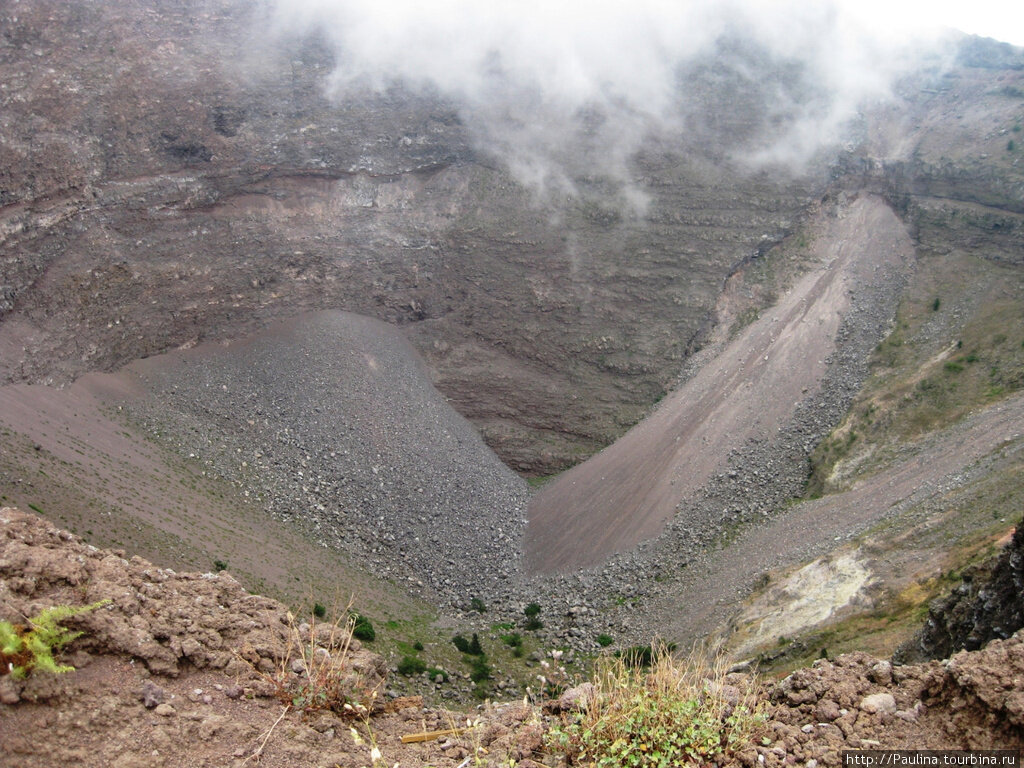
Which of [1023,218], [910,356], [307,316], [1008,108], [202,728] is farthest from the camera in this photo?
[1008,108]

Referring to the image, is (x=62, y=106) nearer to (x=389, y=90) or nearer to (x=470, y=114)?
(x=389, y=90)

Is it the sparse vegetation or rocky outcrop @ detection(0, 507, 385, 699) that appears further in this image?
rocky outcrop @ detection(0, 507, 385, 699)

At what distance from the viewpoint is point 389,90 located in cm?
4991

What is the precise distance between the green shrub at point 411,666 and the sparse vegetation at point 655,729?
18.1 meters

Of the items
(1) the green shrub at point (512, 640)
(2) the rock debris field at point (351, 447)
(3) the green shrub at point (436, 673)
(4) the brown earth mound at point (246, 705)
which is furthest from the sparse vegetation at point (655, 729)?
(2) the rock debris field at point (351, 447)

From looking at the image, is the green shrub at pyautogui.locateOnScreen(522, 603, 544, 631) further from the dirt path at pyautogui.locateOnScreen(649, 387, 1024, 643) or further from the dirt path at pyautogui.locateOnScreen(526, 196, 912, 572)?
the dirt path at pyautogui.locateOnScreen(649, 387, 1024, 643)

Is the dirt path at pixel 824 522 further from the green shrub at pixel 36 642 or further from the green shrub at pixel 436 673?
the green shrub at pixel 36 642

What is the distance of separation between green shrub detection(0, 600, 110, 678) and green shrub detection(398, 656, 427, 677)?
18.7 m

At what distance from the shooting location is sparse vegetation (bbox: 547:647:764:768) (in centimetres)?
921

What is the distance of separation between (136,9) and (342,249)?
17.2m

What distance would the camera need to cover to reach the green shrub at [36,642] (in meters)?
8.41

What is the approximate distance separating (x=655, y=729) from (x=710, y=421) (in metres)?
32.6

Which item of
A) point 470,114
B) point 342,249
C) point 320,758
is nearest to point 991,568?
point 320,758

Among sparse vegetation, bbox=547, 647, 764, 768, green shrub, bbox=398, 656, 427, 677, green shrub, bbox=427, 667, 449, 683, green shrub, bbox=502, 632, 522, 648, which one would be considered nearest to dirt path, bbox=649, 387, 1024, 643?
green shrub, bbox=502, 632, 522, 648
